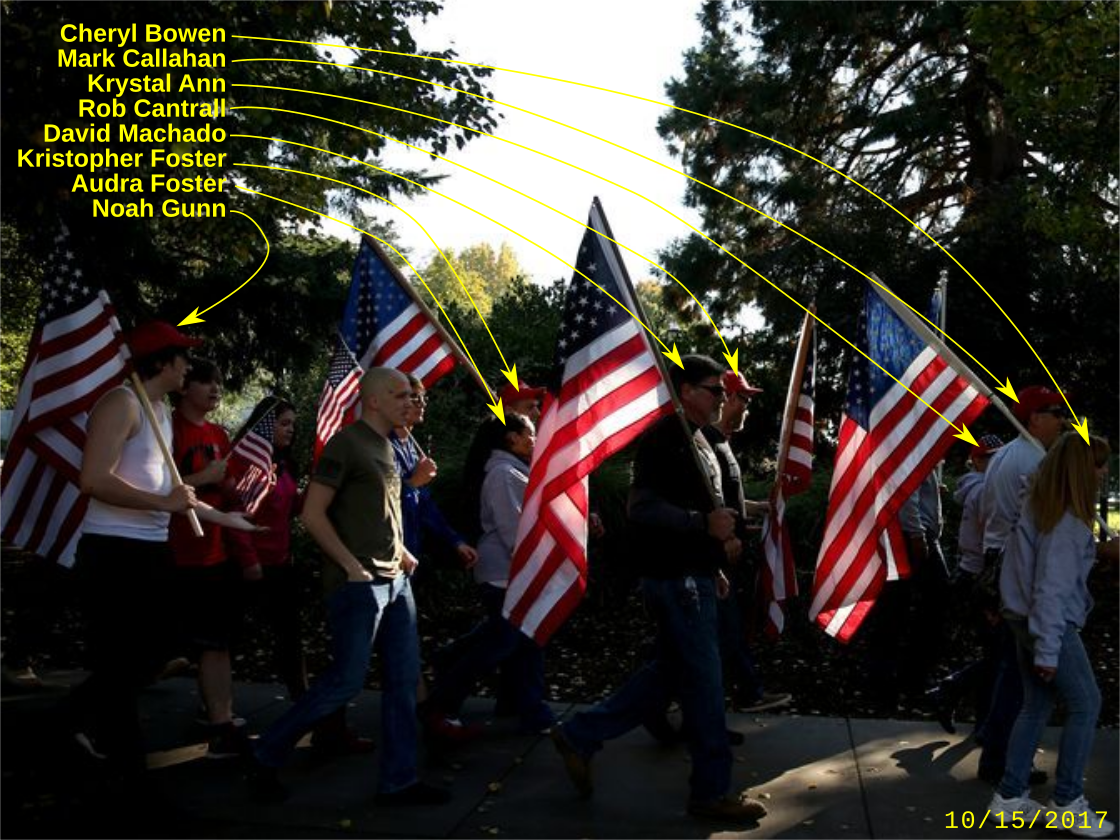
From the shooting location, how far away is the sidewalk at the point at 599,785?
4.97 meters

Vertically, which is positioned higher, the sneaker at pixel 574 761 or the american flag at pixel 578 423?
the american flag at pixel 578 423

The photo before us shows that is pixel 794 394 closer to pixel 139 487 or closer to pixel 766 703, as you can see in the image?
pixel 766 703

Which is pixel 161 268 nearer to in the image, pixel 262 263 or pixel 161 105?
pixel 262 263

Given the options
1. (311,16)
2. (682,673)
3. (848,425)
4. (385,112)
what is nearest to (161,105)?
(311,16)

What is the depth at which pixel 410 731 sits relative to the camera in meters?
5.21

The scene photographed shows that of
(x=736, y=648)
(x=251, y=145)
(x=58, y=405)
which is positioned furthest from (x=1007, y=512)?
(x=251, y=145)

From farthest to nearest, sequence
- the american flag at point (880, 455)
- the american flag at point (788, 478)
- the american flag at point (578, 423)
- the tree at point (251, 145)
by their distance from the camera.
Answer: the tree at point (251, 145) < the american flag at point (788, 478) < the american flag at point (880, 455) < the american flag at point (578, 423)

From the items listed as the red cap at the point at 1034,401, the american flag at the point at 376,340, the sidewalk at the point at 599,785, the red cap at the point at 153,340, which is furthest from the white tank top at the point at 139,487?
the red cap at the point at 1034,401

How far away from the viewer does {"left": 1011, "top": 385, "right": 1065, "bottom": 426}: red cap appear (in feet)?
19.1

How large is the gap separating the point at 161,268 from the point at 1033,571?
11.7m

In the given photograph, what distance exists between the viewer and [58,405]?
563 centimetres

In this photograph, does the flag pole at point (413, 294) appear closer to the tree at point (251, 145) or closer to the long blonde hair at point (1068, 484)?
the tree at point (251, 145)

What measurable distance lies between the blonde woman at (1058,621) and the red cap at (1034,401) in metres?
0.87

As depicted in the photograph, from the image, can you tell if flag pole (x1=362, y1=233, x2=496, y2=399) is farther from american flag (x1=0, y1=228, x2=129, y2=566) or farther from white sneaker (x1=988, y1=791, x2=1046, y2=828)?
white sneaker (x1=988, y1=791, x2=1046, y2=828)
